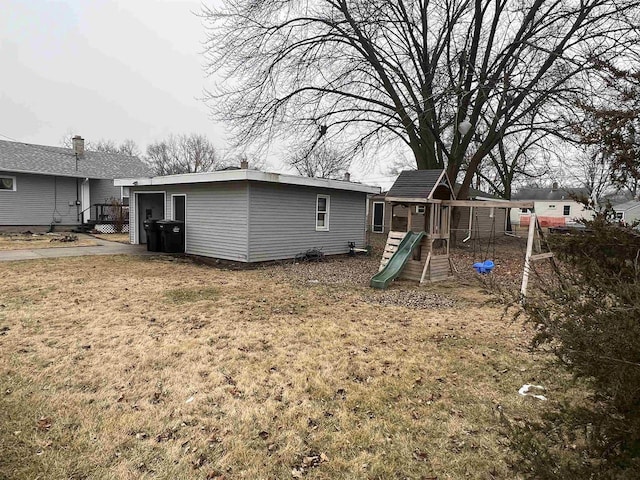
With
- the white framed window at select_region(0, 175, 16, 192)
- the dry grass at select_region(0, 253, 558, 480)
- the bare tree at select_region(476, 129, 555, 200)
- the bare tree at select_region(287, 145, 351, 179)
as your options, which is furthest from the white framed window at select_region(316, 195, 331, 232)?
the white framed window at select_region(0, 175, 16, 192)

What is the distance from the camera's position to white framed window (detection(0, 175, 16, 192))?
17594 millimetres

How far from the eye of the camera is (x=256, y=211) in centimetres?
1079

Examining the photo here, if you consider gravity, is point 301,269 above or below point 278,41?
below

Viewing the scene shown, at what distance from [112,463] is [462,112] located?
47.1 ft

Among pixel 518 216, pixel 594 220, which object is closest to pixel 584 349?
pixel 594 220

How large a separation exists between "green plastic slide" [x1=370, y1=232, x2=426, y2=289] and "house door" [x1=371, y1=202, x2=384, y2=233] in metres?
15.4

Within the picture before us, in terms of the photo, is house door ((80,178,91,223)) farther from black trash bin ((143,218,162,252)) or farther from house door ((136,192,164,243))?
black trash bin ((143,218,162,252))

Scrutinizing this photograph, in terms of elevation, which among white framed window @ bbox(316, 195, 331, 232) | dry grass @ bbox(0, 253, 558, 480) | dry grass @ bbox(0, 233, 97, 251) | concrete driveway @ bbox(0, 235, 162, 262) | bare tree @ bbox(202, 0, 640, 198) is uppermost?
bare tree @ bbox(202, 0, 640, 198)

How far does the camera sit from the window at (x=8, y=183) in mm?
17609

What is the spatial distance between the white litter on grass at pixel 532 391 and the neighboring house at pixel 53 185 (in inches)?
784

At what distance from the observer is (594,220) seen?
260 cm

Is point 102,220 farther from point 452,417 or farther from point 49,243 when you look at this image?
point 452,417

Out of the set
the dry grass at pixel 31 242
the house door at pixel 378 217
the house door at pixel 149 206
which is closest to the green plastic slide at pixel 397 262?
the house door at pixel 149 206

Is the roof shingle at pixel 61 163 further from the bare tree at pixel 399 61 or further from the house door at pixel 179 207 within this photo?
the bare tree at pixel 399 61
